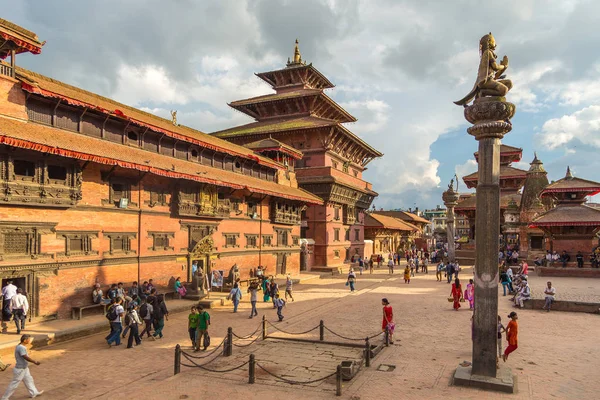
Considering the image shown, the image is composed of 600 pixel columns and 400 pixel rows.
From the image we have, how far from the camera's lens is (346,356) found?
11.8 metres

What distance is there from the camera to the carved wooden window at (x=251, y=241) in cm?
2767

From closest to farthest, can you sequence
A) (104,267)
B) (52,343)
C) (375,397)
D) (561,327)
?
(375,397) → (52,343) → (561,327) → (104,267)

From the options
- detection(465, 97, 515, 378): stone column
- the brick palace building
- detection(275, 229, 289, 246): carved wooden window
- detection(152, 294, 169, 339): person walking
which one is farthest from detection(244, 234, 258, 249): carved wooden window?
detection(465, 97, 515, 378): stone column

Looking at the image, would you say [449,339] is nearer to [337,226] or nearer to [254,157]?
[254,157]

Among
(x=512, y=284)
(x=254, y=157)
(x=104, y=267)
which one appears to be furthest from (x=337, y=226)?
(x=104, y=267)

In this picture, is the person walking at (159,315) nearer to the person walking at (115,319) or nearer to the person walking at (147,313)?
the person walking at (147,313)

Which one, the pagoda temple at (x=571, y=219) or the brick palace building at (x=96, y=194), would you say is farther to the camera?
the pagoda temple at (x=571, y=219)

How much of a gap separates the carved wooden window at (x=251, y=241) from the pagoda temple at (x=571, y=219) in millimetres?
20920

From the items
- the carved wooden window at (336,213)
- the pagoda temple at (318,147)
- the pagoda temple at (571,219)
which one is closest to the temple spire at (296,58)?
the pagoda temple at (318,147)

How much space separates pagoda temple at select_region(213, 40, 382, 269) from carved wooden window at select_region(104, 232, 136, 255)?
59.7 ft

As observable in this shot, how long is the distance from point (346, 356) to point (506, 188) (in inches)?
1800

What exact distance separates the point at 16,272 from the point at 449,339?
14.6 m

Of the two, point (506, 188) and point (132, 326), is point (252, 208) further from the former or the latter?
point (506, 188)

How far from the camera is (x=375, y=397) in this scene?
887cm
